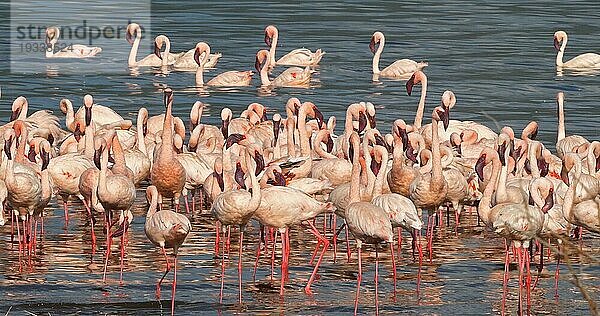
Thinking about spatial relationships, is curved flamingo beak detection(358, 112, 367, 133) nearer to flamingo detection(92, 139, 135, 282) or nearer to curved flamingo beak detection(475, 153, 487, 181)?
curved flamingo beak detection(475, 153, 487, 181)

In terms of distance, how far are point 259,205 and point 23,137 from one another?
3259mm

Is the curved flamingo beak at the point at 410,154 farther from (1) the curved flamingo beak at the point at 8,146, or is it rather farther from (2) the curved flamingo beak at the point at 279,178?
(1) the curved flamingo beak at the point at 8,146

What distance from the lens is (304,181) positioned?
11.3 m

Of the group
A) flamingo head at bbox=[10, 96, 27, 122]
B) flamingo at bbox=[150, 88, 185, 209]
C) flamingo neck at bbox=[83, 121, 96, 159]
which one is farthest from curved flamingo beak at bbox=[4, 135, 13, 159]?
flamingo head at bbox=[10, 96, 27, 122]

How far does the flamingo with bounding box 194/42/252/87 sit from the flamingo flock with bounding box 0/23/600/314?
773 cm

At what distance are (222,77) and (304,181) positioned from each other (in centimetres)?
1164

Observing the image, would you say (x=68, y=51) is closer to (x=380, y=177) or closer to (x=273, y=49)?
(x=273, y=49)

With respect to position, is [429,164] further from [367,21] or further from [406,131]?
[367,21]

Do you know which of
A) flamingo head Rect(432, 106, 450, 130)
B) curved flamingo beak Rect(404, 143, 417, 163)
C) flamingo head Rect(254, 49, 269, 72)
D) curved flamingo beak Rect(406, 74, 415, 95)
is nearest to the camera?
curved flamingo beak Rect(404, 143, 417, 163)

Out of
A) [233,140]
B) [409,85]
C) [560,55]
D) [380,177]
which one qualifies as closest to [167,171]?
[233,140]

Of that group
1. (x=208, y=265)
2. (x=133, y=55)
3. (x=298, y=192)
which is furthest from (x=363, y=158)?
(x=133, y=55)

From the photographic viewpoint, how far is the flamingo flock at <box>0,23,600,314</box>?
32.1 feet

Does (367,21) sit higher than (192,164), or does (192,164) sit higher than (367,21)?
(367,21)

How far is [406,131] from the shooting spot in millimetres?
12867
